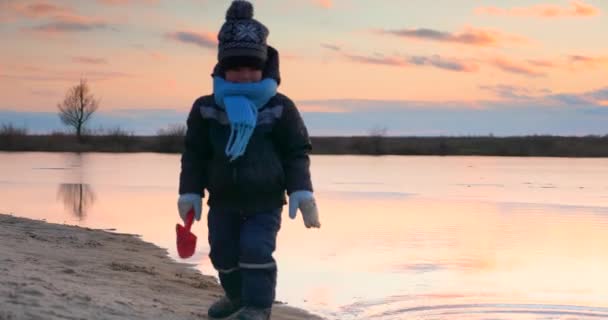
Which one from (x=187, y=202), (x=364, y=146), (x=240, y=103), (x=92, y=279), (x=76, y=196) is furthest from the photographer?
(x=364, y=146)

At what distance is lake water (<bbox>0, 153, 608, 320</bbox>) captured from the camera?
7742 millimetres

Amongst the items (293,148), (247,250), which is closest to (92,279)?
(247,250)

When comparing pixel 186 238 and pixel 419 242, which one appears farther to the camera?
pixel 419 242

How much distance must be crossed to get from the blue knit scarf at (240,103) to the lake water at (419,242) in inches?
90.3

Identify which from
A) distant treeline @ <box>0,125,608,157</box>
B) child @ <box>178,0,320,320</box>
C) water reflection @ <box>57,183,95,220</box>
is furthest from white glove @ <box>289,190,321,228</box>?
distant treeline @ <box>0,125,608,157</box>

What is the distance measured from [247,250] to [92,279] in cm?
214

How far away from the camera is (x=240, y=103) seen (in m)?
5.35

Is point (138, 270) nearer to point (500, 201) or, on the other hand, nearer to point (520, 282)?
point (520, 282)

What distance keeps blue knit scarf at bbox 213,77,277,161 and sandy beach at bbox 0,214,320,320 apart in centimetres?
118

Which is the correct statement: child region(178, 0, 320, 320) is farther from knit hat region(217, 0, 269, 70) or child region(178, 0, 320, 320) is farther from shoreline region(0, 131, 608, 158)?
shoreline region(0, 131, 608, 158)

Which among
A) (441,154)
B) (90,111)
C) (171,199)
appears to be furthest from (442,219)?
(90,111)

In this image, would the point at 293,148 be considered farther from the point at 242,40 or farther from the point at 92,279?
the point at 92,279

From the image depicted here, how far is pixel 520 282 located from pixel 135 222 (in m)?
6.69

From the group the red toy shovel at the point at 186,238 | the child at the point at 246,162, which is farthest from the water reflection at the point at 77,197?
the child at the point at 246,162
